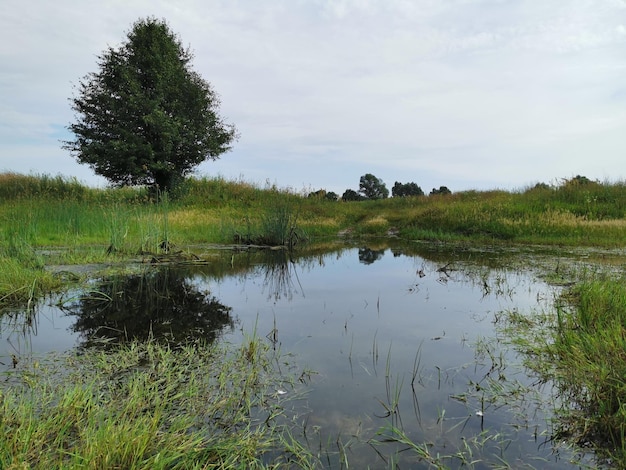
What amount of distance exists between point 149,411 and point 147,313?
3430 mm

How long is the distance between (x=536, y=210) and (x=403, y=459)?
64.9 feet

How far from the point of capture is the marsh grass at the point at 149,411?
232cm

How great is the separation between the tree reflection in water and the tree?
16773mm

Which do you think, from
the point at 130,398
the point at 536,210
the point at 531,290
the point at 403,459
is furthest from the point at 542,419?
the point at 536,210

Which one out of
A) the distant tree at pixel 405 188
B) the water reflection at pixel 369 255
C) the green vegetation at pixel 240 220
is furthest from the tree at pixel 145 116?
the distant tree at pixel 405 188

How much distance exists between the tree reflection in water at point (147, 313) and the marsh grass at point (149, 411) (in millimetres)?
578

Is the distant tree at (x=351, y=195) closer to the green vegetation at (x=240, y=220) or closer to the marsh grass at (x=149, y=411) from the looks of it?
the green vegetation at (x=240, y=220)

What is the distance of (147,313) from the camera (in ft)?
19.7

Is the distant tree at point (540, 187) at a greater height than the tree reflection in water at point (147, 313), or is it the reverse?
the distant tree at point (540, 187)

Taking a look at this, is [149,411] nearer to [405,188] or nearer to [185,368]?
[185,368]

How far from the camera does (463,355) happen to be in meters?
4.55

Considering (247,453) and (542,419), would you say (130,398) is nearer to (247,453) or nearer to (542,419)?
(247,453)

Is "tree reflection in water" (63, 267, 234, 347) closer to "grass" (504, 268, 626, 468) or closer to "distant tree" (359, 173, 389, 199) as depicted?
"grass" (504, 268, 626, 468)

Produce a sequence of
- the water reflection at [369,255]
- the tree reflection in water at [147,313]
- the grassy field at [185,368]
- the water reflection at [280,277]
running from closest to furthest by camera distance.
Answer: the grassy field at [185,368] → the tree reflection in water at [147,313] → the water reflection at [280,277] → the water reflection at [369,255]
